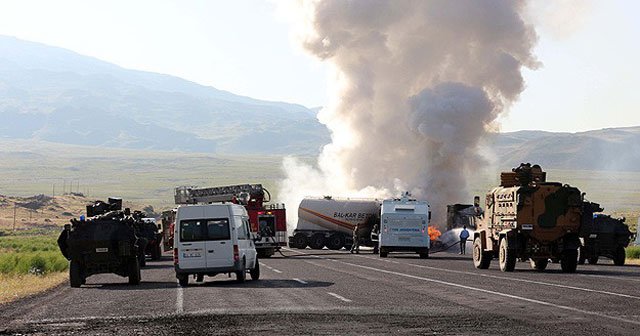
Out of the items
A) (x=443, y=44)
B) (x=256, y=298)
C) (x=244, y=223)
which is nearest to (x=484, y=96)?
(x=443, y=44)

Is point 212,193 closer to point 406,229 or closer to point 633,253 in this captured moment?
point 406,229

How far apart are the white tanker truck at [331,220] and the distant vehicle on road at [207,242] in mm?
41953

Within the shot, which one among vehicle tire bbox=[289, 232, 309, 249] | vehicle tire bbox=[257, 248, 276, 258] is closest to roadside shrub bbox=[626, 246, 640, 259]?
vehicle tire bbox=[257, 248, 276, 258]

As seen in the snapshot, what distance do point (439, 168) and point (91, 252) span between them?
53481 millimetres

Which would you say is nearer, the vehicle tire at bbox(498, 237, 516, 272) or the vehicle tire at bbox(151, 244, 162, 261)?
the vehicle tire at bbox(498, 237, 516, 272)

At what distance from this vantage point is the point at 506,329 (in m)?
16.4

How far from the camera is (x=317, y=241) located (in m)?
74.0

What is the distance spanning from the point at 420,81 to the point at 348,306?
213 ft

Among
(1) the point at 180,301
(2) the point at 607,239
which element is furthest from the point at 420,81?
(1) the point at 180,301

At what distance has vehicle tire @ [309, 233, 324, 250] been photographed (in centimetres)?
7375

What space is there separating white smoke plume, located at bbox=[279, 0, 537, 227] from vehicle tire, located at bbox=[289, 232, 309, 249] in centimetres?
960

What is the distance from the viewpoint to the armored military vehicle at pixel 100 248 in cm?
3112

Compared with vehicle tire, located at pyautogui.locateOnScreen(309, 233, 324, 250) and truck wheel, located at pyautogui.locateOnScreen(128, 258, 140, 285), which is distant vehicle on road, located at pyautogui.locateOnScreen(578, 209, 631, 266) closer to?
truck wheel, located at pyautogui.locateOnScreen(128, 258, 140, 285)

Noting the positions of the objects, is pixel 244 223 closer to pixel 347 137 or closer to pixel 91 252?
pixel 91 252
